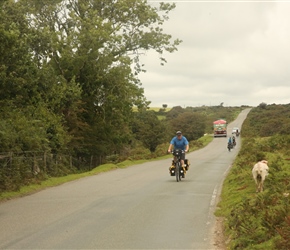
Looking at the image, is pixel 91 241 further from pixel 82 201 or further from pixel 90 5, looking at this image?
pixel 90 5

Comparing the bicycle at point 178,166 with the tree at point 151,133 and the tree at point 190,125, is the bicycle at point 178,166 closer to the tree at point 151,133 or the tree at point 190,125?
the tree at point 151,133

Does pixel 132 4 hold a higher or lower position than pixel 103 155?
higher

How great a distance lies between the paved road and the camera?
902 cm

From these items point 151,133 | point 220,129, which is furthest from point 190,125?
point 151,133

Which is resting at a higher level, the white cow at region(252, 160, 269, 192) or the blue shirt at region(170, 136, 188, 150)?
the blue shirt at region(170, 136, 188, 150)

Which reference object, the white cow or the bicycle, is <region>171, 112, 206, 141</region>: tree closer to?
the bicycle

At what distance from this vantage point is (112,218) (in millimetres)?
11461

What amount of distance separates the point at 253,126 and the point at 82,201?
107166 mm

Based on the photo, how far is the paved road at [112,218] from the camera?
355 inches

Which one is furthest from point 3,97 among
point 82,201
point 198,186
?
point 198,186

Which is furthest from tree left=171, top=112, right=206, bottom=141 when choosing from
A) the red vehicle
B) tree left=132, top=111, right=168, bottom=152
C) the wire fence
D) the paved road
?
the paved road

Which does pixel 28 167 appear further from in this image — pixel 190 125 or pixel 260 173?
pixel 190 125

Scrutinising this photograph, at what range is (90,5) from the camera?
123ft

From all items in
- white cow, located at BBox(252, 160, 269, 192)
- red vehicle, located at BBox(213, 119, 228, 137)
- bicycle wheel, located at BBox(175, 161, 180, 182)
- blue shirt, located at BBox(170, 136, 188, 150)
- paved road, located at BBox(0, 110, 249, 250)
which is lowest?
paved road, located at BBox(0, 110, 249, 250)
